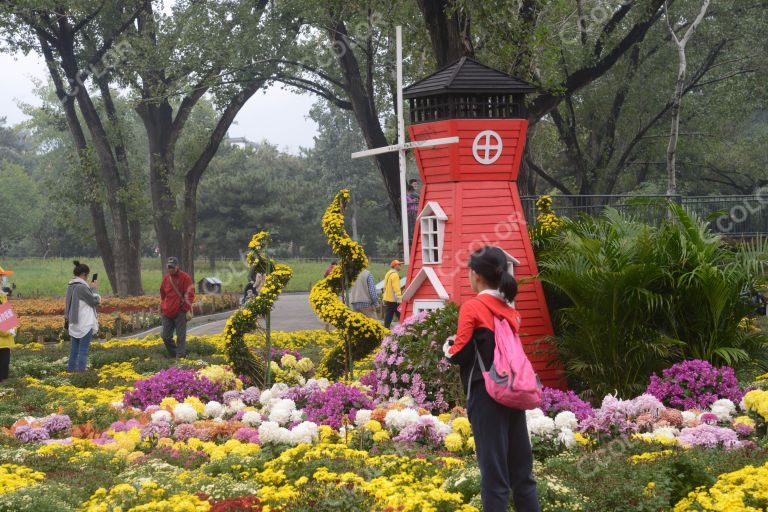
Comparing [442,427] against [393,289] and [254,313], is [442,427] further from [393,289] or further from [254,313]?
[393,289]

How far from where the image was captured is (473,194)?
518 inches

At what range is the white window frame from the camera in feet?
43.4

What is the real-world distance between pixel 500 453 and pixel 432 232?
718 cm

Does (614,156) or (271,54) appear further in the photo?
(614,156)

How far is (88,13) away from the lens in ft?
110

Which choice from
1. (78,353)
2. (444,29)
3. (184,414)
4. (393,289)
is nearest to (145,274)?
(393,289)

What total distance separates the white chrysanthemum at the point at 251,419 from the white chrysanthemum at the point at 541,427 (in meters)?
3.17

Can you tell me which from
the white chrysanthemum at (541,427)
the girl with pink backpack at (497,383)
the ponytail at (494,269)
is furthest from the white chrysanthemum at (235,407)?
the ponytail at (494,269)

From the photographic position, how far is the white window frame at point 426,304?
13215 millimetres

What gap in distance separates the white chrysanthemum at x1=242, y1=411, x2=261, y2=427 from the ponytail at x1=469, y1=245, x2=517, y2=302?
4.90 metres

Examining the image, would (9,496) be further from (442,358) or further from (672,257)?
(672,257)

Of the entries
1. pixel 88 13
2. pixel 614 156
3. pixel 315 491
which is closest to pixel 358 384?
pixel 315 491

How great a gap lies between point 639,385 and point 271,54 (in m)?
23.1

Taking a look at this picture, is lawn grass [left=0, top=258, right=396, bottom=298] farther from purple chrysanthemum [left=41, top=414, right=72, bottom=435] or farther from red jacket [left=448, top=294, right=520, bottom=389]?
red jacket [left=448, top=294, right=520, bottom=389]
